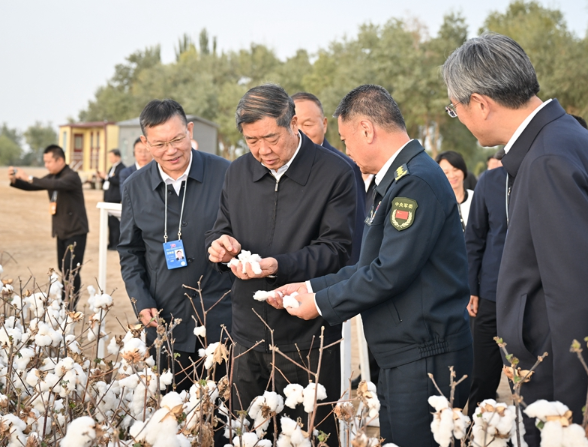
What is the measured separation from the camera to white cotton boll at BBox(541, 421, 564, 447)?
4.70 feet

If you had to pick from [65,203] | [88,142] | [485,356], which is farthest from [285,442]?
[88,142]

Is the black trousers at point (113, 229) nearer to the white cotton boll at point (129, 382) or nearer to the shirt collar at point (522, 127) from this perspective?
the white cotton boll at point (129, 382)

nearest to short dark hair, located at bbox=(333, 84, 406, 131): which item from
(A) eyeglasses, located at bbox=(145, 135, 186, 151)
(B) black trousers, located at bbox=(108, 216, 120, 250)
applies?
(A) eyeglasses, located at bbox=(145, 135, 186, 151)

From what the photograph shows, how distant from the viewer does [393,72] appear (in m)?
36.5

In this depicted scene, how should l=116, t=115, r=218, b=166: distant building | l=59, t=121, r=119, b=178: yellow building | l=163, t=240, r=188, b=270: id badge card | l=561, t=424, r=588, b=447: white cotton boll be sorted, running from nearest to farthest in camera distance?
1. l=561, t=424, r=588, b=447: white cotton boll
2. l=163, t=240, r=188, b=270: id badge card
3. l=116, t=115, r=218, b=166: distant building
4. l=59, t=121, r=119, b=178: yellow building

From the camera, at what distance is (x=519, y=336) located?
210 centimetres

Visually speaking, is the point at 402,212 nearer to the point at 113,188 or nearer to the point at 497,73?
the point at 497,73

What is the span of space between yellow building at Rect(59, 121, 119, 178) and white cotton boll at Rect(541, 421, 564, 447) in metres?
44.9

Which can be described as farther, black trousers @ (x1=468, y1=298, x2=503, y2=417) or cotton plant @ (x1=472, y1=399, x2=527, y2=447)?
black trousers @ (x1=468, y1=298, x2=503, y2=417)

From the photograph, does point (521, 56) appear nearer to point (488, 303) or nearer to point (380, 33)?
point (488, 303)

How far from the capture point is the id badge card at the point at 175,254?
11.8ft

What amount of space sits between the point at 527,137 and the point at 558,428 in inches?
39.8

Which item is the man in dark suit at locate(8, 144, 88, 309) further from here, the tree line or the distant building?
the distant building

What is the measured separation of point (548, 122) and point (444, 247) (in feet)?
1.98
